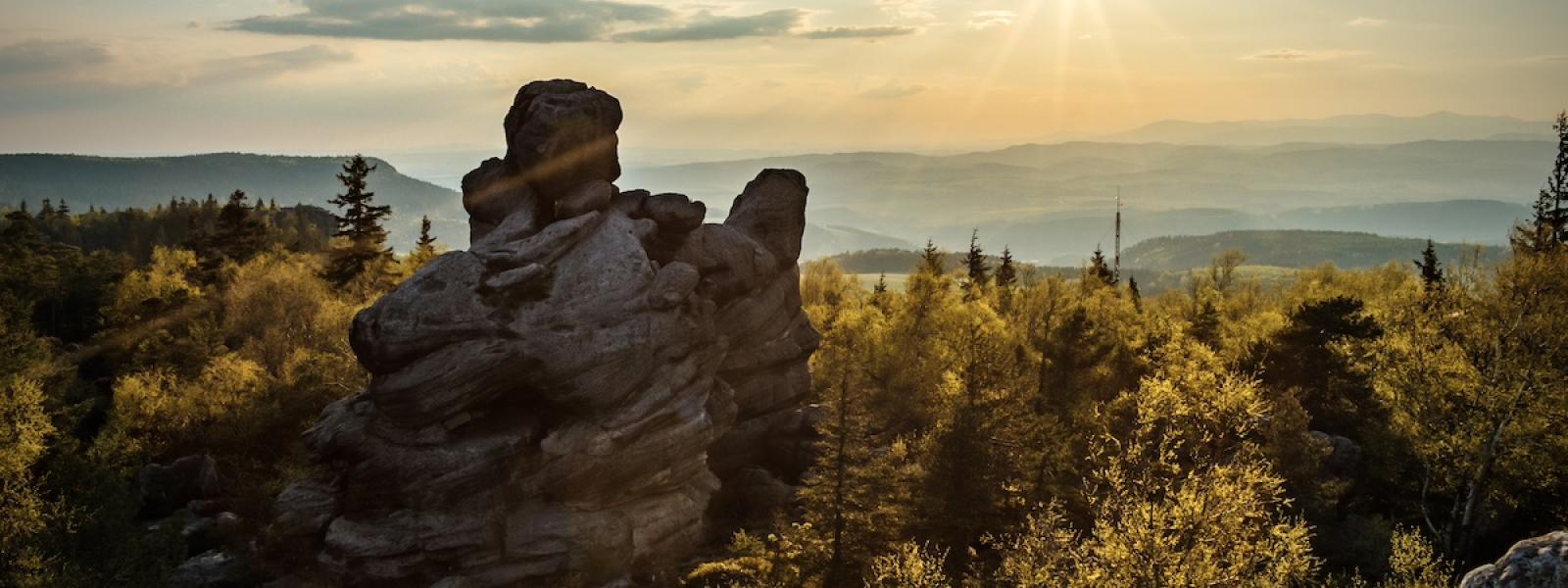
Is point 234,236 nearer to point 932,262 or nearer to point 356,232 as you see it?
point 356,232

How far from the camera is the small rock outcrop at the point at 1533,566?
24.4m

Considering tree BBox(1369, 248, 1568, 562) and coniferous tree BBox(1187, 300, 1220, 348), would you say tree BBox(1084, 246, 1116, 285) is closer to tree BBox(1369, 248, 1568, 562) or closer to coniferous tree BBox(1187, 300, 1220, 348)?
coniferous tree BBox(1187, 300, 1220, 348)

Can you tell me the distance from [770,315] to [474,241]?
18.8 metres

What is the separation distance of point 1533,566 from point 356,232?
83106mm

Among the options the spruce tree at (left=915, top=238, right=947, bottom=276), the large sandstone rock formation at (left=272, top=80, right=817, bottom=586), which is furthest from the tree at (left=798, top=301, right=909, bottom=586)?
the spruce tree at (left=915, top=238, right=947, bottom=276)

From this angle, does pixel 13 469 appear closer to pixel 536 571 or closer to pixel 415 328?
pixel 415 328

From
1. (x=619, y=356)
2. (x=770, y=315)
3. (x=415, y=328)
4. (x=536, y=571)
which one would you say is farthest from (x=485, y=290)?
(x=770, y=315)

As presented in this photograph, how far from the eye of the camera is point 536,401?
143 ft

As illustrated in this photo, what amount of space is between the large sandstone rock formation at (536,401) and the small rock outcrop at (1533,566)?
108ft

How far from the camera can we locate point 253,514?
1895 inches

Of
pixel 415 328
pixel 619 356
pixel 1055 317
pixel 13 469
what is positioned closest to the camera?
pixel 13 469

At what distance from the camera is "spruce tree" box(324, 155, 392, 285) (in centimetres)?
7738

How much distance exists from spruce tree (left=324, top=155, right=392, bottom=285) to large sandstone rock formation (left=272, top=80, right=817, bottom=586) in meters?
34.6

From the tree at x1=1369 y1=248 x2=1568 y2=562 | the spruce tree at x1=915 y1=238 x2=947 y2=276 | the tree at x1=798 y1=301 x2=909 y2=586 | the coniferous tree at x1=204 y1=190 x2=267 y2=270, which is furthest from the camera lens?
the coniferous tree at x1=204 y1=190 x2=267 y2=270
